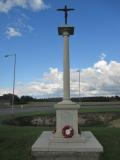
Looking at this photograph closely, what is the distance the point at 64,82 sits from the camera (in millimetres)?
17969

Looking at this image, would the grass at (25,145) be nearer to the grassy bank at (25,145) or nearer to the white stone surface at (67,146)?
the grassy bank at (25,145)

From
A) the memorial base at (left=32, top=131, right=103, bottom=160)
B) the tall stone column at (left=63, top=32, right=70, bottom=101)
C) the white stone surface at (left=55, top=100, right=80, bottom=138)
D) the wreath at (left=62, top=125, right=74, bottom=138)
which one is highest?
the tall stone column at (left=63, top=32, right=70, bottom=101)

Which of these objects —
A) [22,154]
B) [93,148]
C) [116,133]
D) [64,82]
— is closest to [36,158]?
[22,154]

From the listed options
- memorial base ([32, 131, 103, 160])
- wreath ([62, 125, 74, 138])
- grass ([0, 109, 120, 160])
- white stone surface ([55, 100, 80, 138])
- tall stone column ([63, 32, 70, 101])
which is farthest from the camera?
tall stone column ([63, 32, 70, 101])

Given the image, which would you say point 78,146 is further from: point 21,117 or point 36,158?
point 21,117

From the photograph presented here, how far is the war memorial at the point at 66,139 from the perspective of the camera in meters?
14.8

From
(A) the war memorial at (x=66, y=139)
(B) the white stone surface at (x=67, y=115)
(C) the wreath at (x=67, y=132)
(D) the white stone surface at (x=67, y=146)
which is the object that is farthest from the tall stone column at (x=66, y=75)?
(D) the white stone surface at (x=67, y=146)

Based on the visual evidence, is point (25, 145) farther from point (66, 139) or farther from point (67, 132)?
point (67, 132)

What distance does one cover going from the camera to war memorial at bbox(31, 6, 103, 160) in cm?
1477

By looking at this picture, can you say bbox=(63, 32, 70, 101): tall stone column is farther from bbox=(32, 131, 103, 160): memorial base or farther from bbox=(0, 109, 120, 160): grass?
bbox=(32, 131, 103, 160): memorial base

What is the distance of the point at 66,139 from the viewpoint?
54.5 ft

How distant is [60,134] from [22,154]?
2.15 metres

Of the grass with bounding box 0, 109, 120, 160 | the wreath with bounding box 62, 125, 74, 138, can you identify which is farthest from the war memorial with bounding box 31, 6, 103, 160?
the grass with bounding box 0, 109, 120, 160

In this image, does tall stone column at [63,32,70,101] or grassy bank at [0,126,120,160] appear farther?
tall stone column at [63,32,70,101]
